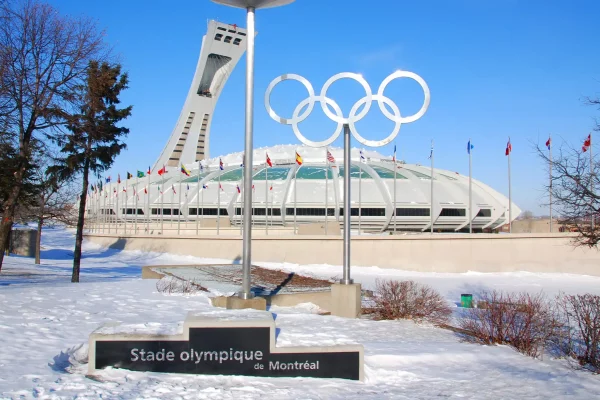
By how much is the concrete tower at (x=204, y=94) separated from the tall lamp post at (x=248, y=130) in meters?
72.7

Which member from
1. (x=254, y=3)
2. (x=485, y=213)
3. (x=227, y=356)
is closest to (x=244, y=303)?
(x=227, y=356)

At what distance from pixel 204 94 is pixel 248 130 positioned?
77097 millimetres

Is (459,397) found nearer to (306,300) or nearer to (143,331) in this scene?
(143,331)

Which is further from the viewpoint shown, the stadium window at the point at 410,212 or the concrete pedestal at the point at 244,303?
the stadium window at the point at 410,212

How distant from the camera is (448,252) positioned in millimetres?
29750

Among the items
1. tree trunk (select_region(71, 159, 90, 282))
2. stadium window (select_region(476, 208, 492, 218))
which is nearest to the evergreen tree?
tree trunk (select_region(71, 159, 90, 282))

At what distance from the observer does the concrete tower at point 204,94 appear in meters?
83.2

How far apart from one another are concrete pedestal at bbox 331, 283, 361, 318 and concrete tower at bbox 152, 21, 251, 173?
7298 cm

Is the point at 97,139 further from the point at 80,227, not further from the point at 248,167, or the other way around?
the point at 248,167

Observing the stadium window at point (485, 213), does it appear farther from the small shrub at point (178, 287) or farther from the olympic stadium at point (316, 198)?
the small shrub at point (178, 287)

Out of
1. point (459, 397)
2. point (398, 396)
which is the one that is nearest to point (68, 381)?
point (398, 396)

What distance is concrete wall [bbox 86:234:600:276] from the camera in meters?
28.9

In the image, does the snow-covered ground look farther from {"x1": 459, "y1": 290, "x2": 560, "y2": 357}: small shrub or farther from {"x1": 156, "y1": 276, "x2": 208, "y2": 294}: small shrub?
{"x1": 156, "y1": 276, "x2": 208, "y2": 294}: small shrub

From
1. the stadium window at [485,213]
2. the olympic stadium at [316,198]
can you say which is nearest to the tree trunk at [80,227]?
the olympic stadium at [316,198]
